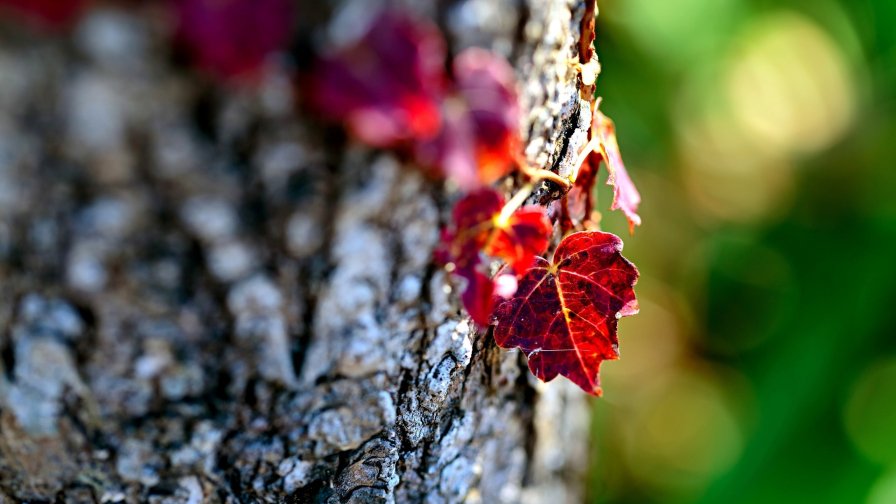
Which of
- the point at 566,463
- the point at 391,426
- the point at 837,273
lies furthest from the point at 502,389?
the point at 837,273

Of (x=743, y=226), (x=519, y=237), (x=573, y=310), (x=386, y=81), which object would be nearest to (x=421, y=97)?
(x=386, y=81)

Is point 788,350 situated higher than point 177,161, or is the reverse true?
point 788,350

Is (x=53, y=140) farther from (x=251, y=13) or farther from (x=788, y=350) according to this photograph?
(x=788, y=350)

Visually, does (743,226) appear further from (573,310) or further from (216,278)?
(216,278)

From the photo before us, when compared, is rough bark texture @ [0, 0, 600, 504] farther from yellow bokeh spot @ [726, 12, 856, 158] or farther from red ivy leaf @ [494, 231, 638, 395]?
yellow bokeh spot @ [726, 12, 856, 158]

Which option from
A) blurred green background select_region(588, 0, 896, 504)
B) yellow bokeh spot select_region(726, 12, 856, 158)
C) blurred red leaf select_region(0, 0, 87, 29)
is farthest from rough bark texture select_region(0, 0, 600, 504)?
yellow bokeh spot select_region(726, 12, 856, 158)

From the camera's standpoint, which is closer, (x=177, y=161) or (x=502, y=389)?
(x=177, y=161)

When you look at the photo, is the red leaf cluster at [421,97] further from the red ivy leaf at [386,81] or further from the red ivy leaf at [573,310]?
the red ivy leaf at [573,310]
